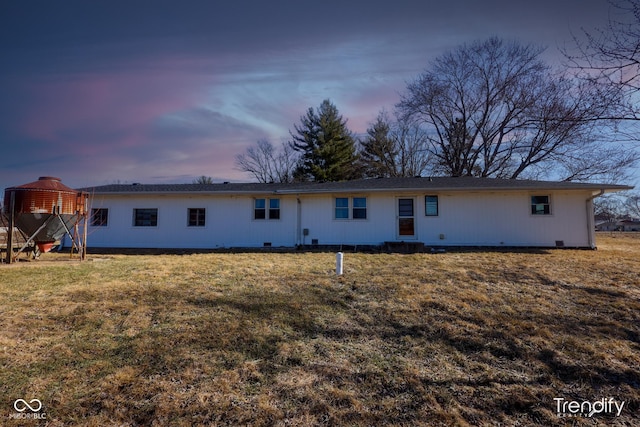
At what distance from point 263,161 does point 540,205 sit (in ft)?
87.8

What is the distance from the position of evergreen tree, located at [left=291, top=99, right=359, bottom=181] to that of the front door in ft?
48.0

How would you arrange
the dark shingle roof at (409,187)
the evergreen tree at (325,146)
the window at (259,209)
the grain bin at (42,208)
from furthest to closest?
the evergreen tree at (325,146) → the window at (259,209) → the dark shingle roof at (409,187) → the grain bin at (42,208)

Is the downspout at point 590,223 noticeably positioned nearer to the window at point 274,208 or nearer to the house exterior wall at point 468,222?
the house exterior wall at point 468,222

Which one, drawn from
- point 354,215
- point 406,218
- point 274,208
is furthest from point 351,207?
point 274,208

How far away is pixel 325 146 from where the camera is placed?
27.3 metres

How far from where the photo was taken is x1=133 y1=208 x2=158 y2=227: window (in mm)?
14039

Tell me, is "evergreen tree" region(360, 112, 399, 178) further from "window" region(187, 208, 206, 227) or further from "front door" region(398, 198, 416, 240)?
"window" region(187, 208, 206, 227)

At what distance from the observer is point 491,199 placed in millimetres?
12391

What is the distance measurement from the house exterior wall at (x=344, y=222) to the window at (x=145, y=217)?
22 centimetres

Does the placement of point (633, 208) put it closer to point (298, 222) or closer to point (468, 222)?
point (468, 222)

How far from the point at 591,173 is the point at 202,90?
928 inches

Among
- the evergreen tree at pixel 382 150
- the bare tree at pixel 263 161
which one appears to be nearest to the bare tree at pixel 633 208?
the evergreen tree at pixel 382 150

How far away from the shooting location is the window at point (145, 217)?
1404cm

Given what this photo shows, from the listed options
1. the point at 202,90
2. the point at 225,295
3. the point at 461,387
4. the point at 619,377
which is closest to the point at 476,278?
the point at 619,377
